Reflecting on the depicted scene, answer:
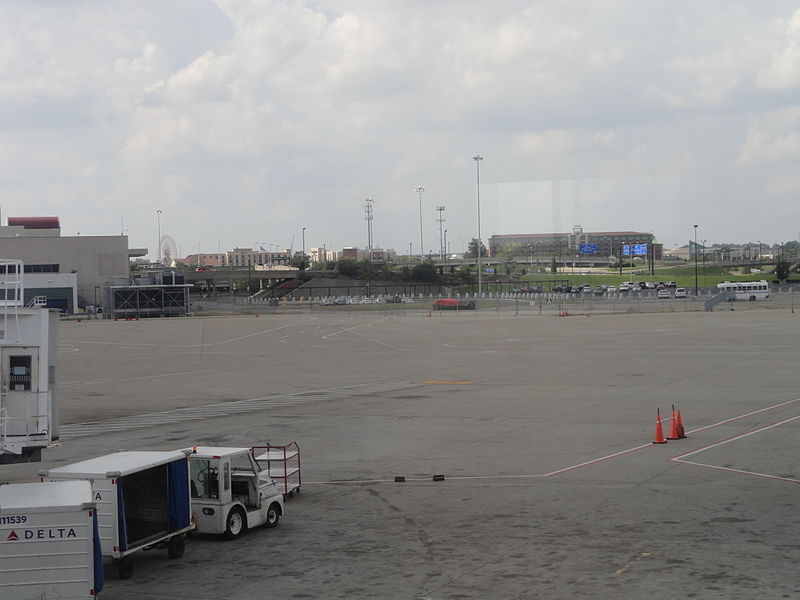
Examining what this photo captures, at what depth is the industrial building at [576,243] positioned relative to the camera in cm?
11150

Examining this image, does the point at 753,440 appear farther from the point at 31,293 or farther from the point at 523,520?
the point at 31,293

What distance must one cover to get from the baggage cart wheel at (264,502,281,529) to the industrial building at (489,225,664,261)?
264 ft

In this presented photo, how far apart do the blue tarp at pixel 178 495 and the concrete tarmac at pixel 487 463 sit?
0.69 m

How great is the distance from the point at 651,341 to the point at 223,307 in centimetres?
9828

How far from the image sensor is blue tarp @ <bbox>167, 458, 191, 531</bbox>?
50.9 ft

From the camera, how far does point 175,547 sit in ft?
50.9

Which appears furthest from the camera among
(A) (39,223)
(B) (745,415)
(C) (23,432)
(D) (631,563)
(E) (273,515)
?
(A) (39,223)

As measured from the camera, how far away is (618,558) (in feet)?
47.8

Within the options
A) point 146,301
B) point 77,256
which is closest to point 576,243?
point 146,301

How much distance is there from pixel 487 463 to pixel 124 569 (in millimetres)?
10985

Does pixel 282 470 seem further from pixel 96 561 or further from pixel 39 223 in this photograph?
pixel 39 223

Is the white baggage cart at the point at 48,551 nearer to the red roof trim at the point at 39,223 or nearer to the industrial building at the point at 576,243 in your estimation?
the industrial building at the point at 576,243

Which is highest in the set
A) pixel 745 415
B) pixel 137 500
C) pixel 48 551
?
pixel 48 551

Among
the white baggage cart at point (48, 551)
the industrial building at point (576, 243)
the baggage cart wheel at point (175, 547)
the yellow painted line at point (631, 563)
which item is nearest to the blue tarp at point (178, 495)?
the baggage cart wheel at point (175, 547)
